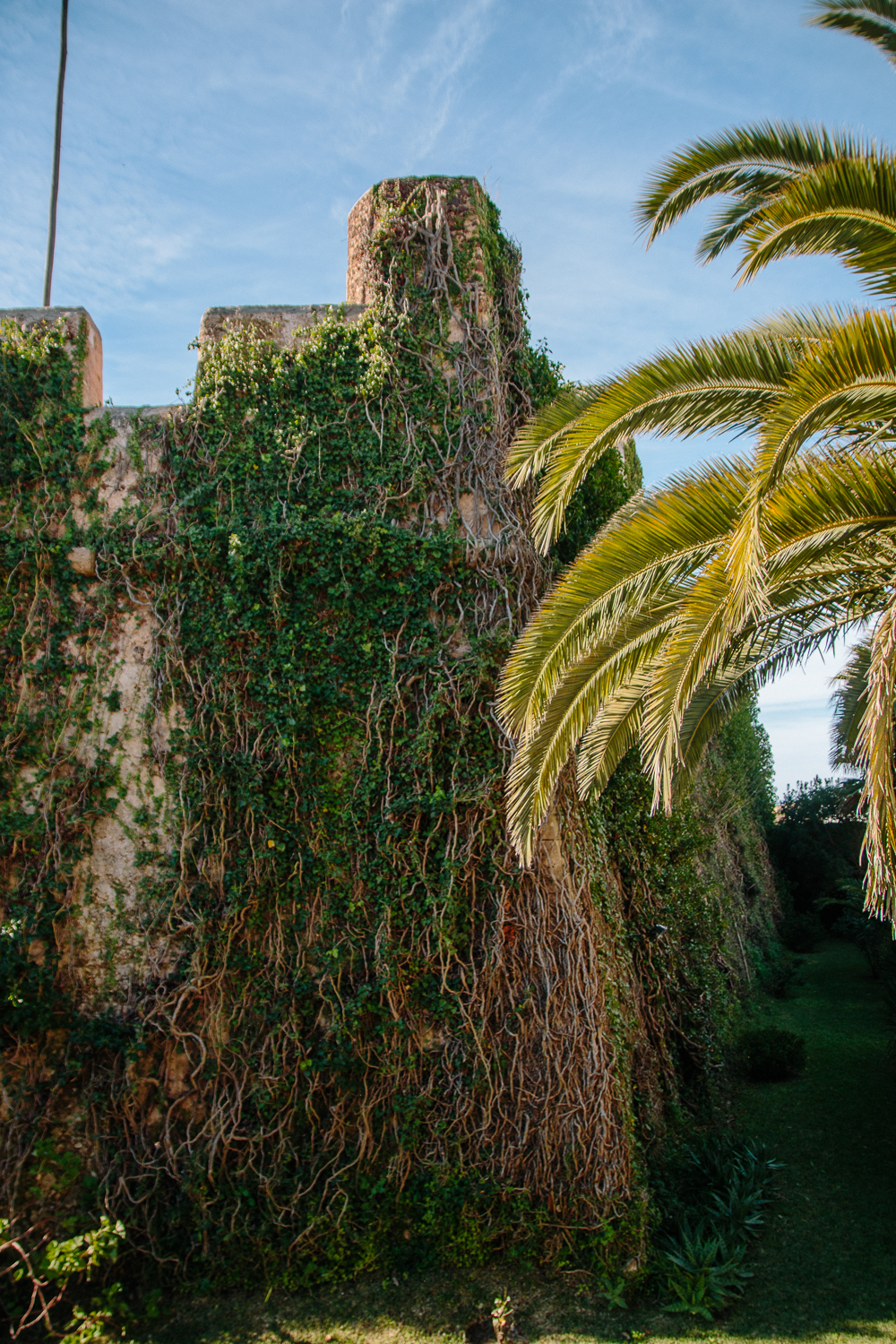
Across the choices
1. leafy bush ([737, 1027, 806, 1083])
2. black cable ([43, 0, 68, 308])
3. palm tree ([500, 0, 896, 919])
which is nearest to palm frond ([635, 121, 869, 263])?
palm tree ([500, 0, 896, 919])

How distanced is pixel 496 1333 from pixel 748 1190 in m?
2.35

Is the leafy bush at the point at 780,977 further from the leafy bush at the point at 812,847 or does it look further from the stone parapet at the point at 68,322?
the stone parapet at the point at 68,322

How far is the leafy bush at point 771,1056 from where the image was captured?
8453 millimetres

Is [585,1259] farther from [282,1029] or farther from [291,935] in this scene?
[291,935]

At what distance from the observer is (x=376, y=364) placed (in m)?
5.96

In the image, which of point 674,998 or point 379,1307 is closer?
point 379,1307

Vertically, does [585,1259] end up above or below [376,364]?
below

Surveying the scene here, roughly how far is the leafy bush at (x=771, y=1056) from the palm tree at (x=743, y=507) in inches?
203

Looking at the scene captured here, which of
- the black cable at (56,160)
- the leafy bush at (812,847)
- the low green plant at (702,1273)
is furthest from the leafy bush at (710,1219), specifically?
the leafy bush at (812,847)

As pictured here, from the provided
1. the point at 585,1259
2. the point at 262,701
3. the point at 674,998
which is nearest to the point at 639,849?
the point at 674,998

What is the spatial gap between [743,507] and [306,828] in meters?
3.35

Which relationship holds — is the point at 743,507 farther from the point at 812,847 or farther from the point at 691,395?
the point at 812,847

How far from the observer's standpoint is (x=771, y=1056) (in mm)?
8438

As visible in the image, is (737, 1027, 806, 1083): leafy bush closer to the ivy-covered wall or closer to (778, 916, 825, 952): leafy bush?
the ivy-covered wall
